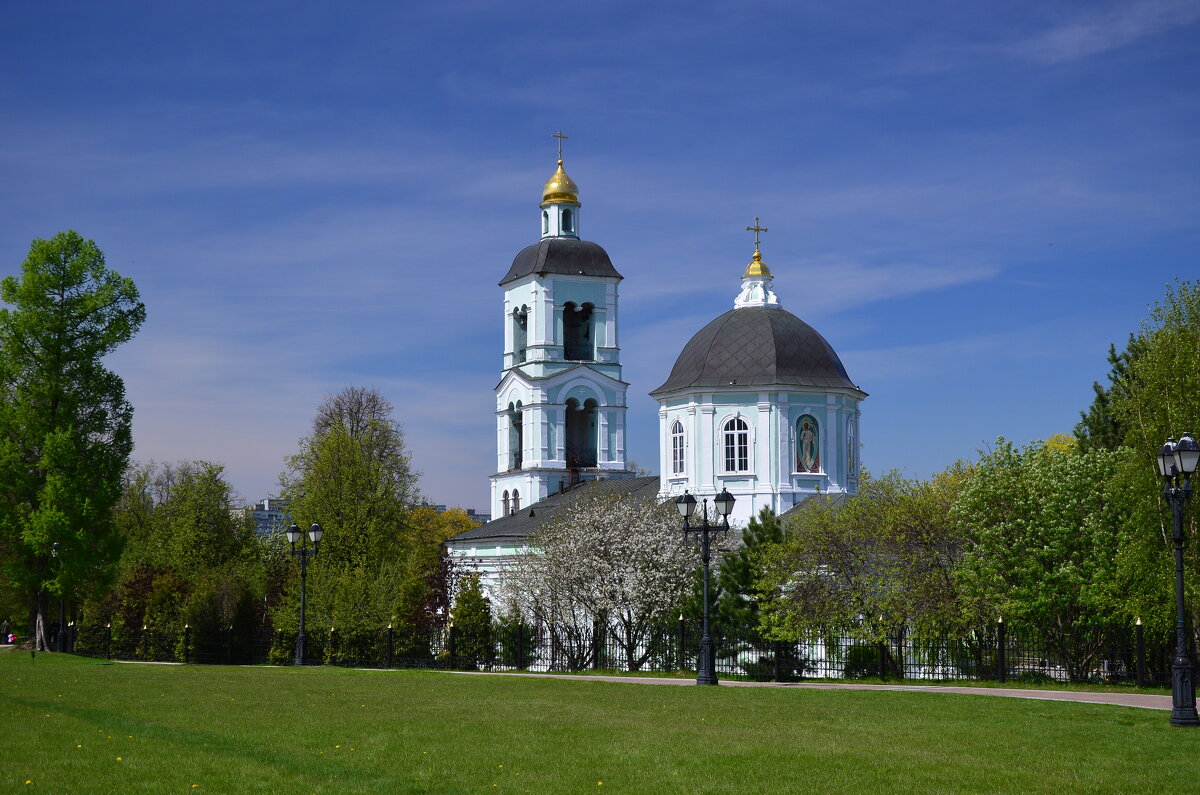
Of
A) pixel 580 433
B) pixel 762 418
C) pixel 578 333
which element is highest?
pixel 578 333

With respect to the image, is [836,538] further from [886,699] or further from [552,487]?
[552,487]

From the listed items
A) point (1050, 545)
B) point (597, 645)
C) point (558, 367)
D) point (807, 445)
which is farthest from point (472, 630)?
point (558, 367)

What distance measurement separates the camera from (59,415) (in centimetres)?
4266

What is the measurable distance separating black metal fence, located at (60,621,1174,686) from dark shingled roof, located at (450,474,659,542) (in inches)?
585

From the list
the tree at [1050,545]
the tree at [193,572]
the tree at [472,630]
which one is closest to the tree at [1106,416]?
the tree at [1050,545]

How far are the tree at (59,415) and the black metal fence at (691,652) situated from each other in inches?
162

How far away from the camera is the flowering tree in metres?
39.4

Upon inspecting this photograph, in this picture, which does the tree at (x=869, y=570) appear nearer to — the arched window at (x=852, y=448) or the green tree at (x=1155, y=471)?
the green tree at (x=1155, y=471)

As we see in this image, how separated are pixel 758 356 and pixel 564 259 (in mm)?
20609

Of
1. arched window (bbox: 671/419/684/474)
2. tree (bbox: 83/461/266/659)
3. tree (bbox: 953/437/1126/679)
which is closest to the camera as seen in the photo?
tree (bbox: 953/437/1126/679)

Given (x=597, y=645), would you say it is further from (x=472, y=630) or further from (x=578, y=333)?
(x=578, y=333)

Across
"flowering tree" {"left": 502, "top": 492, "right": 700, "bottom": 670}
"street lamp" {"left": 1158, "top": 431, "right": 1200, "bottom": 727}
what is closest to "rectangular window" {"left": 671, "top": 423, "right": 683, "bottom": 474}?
"flowering tree" {"left": 502, "top": 492, "right": 700, "bottom": 670}

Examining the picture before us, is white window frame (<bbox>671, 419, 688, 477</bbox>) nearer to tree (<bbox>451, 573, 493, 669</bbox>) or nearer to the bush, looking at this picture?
tree (<bbox>451, 573, 493, 669</bbox>)

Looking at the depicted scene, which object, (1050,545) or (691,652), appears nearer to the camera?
(1050,545)
